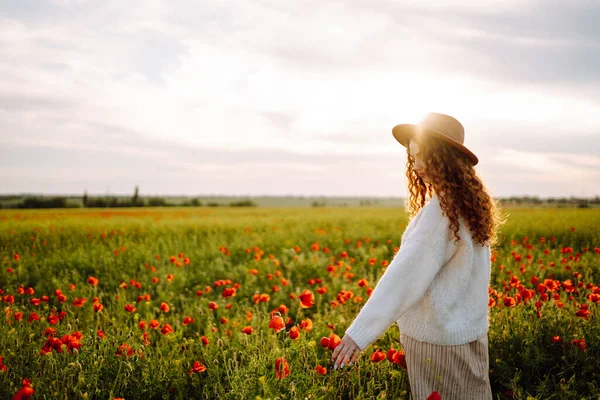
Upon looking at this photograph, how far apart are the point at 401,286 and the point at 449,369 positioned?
616 millimetres

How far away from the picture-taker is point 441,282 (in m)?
2.17

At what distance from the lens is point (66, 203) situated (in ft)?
120

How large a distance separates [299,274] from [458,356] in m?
5.12

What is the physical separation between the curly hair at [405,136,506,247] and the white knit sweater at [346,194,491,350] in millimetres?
47

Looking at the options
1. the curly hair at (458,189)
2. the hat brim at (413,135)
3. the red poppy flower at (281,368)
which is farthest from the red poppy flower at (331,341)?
the hat brim at (413,135)

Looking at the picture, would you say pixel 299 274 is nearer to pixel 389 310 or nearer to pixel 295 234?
pixel 295 234

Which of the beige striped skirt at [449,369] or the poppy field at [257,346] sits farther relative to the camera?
the poppy field at [257,346]

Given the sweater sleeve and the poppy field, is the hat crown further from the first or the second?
the poppy field

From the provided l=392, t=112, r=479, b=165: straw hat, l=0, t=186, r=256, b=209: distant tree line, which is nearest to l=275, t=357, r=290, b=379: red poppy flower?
l=392, t=112, r=479, b=165: straw hat

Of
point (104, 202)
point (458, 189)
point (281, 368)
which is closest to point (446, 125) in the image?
point (458, 189)

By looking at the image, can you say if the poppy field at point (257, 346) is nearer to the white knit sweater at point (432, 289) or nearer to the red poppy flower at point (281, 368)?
the red poppy flower at point (281, 368)

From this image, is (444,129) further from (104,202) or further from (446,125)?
(104,202)

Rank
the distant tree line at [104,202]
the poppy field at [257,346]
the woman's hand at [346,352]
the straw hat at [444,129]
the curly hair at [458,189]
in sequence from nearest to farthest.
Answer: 1. the woman's hand at [346,352]
2. the curly hair at [458,189]
3. the straw hat at [444,129]
4. the poppy field at [257,346]
5. the distant tree line at [104,202]

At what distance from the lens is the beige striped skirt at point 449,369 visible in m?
2.24
